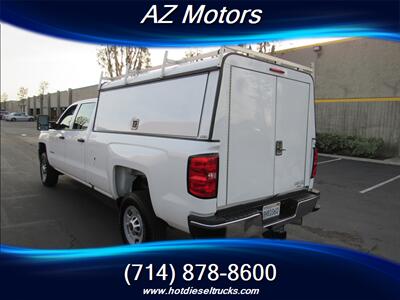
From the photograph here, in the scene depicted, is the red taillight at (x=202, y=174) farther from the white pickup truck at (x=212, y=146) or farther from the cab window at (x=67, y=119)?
the cab window at (x=67, y=119)

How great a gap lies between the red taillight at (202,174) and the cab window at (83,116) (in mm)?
3064

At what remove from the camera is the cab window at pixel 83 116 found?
538 cm

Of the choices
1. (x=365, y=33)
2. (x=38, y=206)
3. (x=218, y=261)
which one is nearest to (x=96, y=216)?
(x=38, y=206)

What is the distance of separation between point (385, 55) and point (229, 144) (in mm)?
13445

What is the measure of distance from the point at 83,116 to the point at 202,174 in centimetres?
350

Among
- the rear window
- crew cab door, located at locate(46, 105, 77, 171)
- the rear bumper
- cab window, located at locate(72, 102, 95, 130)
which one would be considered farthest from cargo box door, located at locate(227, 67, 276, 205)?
crew cab door, located at locate(46, 105, 77, 171)

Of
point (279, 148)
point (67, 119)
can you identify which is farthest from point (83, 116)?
point (279, 148)

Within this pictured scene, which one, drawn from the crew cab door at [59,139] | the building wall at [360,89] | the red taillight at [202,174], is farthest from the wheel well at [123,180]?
the building wall at [360,89]

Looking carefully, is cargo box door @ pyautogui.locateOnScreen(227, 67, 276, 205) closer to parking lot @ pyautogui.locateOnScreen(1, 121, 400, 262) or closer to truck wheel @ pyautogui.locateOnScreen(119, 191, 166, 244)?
truck wheel @ pyautogui.locateOnScreen(119, 191, 166, 244)

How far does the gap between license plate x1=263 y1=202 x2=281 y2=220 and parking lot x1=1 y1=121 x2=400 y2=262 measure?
946 millimetres

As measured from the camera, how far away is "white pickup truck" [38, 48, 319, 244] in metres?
3.03

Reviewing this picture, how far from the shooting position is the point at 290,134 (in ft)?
12.8

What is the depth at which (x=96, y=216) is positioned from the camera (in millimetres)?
5176

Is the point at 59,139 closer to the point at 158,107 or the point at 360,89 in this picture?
the point at 158,107
